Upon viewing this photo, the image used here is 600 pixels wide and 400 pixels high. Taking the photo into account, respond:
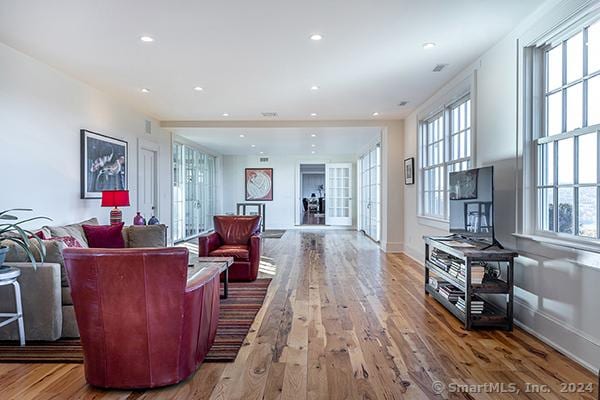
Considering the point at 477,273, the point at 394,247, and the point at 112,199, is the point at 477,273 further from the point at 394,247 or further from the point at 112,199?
the point at 112,199

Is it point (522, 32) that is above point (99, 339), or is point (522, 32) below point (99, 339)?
above

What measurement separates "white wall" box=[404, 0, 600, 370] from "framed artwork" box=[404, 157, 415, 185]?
2.24 metres

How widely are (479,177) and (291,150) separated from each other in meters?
8.37

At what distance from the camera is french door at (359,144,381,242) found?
8992 millimetres

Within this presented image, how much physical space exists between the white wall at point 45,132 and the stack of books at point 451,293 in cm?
437

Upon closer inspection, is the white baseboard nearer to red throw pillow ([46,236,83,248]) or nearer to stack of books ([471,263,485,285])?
→ stack of books ([471,263,485,285])

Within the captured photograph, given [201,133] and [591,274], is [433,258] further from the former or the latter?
[201,133]

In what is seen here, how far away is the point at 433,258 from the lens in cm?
421

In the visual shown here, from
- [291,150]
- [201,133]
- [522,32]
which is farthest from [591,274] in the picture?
[291,150]

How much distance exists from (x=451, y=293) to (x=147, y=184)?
5478 mm

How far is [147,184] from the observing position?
22.8 feet

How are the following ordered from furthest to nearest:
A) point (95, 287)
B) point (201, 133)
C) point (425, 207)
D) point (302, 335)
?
point (201, 133), point (425, 207), point (302, 335), point (95, 287)

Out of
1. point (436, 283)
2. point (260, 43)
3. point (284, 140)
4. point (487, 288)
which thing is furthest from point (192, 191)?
point (487, 288)

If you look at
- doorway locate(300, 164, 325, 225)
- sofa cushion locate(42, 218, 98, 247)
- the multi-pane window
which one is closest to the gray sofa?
sofa cushion locate(42, 218, 98, 247)
